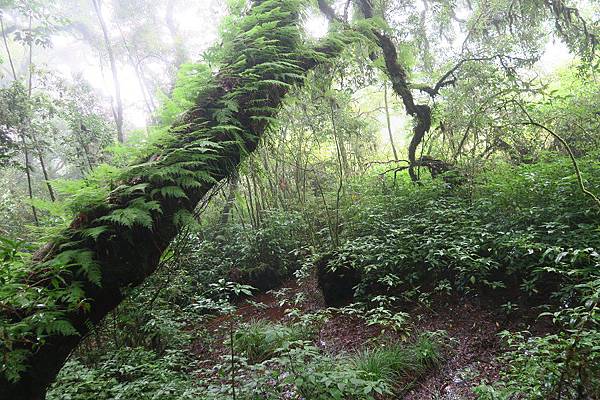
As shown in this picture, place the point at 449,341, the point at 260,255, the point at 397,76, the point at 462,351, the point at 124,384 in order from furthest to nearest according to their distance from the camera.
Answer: the point at 260,255 < the point at 397,76 < the point at 449,341 < the point at 462,351 < the point at 124,384

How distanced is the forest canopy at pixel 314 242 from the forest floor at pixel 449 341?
0.03m

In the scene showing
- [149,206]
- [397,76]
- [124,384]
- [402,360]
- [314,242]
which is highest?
[397,76]

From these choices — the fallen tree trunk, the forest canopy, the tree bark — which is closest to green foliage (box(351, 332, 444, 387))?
the forest canopy

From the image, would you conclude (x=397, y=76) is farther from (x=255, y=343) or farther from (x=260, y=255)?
(x=255, y=343)

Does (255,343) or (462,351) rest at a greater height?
(255,343)

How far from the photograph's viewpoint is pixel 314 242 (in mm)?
8078

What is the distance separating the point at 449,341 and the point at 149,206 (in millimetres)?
3826

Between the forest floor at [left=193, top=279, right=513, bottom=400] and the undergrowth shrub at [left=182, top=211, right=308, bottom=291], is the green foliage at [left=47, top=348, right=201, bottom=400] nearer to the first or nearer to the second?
the forest floor at [left=193, top=279, right=513, bottom=400]

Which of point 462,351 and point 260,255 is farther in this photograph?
point 260,255

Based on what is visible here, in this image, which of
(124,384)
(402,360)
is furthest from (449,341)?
(124,384)

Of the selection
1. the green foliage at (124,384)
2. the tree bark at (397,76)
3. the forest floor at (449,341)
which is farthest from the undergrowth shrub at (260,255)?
the green foliage at (124,384)

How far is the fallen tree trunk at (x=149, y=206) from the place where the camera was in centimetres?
219

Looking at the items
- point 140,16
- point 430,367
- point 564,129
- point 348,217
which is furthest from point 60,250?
point 140,16

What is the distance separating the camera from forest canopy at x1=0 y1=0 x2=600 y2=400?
2533mm
